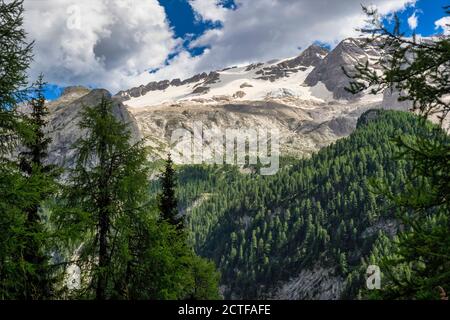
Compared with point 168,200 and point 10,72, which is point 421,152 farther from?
point 168,200

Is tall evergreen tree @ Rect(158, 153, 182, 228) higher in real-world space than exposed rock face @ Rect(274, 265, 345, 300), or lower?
higher

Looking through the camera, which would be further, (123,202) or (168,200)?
(168,200)

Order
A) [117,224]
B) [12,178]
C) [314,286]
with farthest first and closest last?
[314,286] → [117,224] → [12,178]

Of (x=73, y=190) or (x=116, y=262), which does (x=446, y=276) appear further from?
(x=73, y=190)

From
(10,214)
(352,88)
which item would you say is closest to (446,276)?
(352,88)

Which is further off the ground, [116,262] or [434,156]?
[434,156]

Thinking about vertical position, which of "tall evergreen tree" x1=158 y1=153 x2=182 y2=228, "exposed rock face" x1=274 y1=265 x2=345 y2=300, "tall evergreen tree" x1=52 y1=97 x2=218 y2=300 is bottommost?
"exposed rock face" x1=274 y1=265 x2=345 y2=300

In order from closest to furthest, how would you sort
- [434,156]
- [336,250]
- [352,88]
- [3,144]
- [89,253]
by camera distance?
[434,156] → [352,88] → [3,144] → [89,253] → [336,250]

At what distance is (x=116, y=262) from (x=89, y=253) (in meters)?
0.94

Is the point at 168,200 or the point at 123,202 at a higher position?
the point at 168,200

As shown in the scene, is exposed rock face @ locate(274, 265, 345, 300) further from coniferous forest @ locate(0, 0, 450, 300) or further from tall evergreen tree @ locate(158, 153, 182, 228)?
coniferous forest @ locate(0, 0, 450, 300)

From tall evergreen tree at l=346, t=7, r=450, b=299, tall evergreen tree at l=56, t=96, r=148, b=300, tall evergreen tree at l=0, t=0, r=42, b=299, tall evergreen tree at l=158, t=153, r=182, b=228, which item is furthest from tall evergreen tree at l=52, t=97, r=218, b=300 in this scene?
tall evergreen tree at l=158, t=153, r=182, b=228

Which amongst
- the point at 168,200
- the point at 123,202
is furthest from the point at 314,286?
the point at 123,202

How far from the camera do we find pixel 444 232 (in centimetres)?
891
